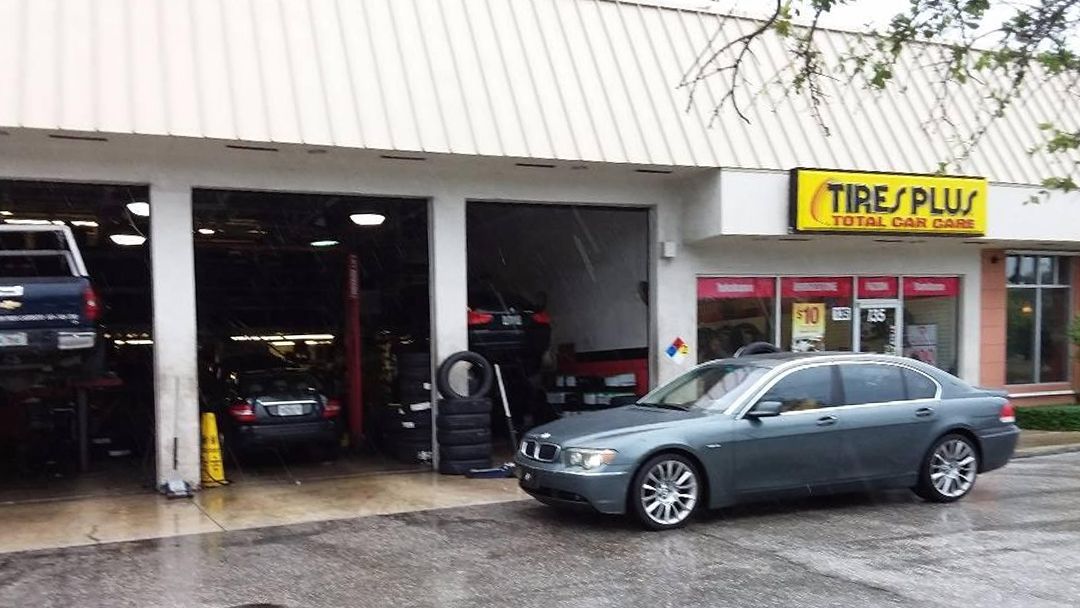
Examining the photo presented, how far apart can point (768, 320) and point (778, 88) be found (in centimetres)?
348

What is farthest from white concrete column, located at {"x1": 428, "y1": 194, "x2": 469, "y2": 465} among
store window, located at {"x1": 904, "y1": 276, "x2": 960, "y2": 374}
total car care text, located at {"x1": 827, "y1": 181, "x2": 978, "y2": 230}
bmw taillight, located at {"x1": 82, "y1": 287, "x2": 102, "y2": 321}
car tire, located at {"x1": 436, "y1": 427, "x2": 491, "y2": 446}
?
store window, located at {"x1": 904, "y1": 276, "x2": 960, "y2": 374}

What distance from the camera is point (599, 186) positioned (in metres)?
12.8

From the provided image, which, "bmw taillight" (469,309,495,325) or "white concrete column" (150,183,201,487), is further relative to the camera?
"bmw taillight" (469,309,495,325)

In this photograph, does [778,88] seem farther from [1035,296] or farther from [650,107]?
[1035,296]

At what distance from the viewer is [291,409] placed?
1210 cm

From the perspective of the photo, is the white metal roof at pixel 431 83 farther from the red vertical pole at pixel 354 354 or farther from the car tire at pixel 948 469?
the red vertical pole at pixel 354 354

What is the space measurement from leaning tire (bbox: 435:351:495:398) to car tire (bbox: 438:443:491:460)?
624mm

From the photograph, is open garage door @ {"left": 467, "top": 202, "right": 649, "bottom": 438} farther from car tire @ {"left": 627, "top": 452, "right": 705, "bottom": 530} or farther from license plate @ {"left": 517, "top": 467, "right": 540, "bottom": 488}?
car tire @ {"left": 627, "top": 452, "right": 705, "bottom": 530}

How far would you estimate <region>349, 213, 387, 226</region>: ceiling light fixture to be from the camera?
14172 mm

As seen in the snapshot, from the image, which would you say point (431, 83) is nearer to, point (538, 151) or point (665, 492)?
point (538, 151)

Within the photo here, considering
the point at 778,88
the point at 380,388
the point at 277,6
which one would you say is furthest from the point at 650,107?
the point at 380,388

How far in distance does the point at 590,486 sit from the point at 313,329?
11890 millimetres

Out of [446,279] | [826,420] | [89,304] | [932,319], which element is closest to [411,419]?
[446,279]

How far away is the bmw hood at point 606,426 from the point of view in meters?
8.16
